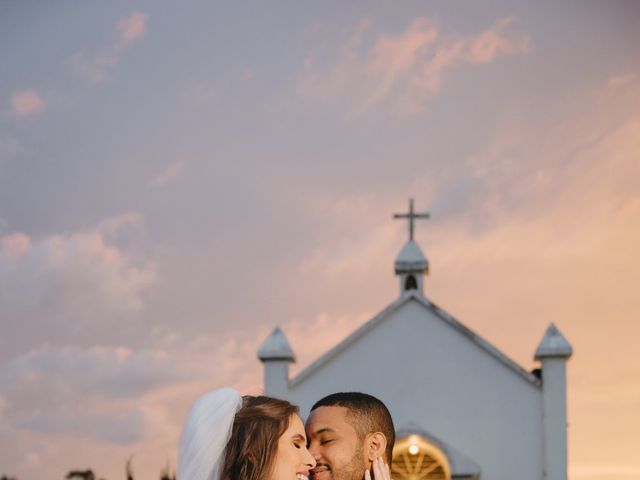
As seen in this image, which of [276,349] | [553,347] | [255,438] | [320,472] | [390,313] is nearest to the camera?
[255,438]

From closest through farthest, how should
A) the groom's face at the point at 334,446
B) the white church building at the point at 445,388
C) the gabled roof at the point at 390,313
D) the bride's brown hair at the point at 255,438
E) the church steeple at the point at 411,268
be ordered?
the bride's brown hair at the point at 255,438 < the groom's face at the point at 334,446 < the white church building at the point at 445,388 < the gabled roof at the point at 390,313 < the church steeple at the point at 411,268

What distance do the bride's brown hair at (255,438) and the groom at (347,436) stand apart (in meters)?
0.95

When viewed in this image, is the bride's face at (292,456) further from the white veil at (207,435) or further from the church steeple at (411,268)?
the church steeple at (411,268)

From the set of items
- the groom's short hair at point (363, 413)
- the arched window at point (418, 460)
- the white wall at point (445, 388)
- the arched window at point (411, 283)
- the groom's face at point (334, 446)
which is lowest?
the groom's face at point (334, 446)

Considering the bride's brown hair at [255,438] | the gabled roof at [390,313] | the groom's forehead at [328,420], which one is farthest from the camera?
the gabled roof at [390,313]

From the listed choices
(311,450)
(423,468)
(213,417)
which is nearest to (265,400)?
(213,417)

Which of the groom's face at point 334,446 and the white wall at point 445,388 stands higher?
the white wall at point 445,388

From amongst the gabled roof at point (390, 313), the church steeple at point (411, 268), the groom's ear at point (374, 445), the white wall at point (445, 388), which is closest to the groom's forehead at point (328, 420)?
the groom's ear at point (374, 445)

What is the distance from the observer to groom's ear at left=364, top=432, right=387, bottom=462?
5852 mm

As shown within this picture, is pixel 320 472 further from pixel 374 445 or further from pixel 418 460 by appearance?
pixel 418 460

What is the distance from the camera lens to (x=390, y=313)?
22.6 metres

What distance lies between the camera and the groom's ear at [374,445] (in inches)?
230

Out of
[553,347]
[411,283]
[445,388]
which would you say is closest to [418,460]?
[445,388]

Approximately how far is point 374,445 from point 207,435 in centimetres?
139
